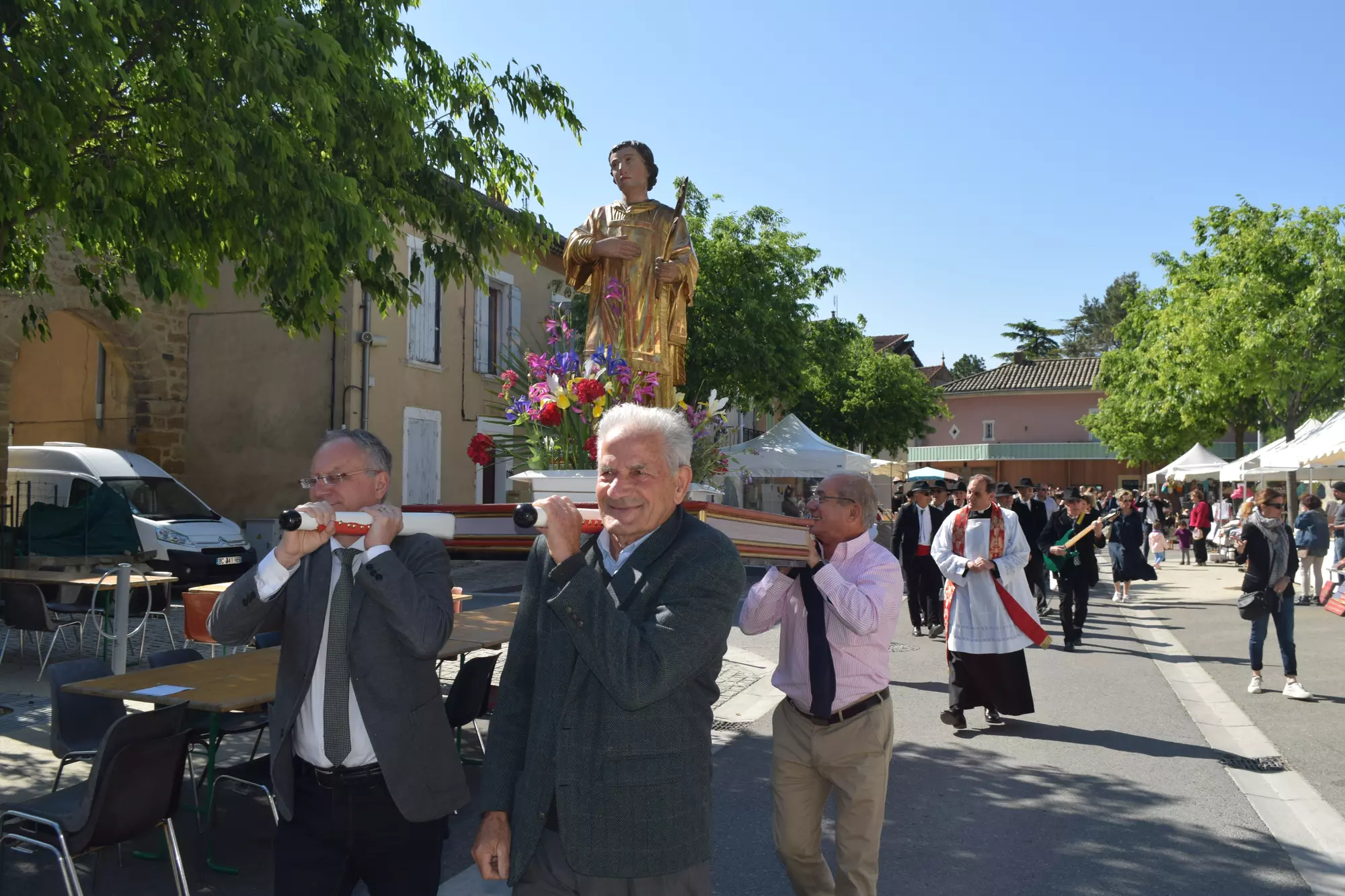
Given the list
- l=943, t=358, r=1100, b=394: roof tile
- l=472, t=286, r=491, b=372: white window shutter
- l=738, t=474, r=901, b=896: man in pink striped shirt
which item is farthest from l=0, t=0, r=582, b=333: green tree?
l=943, t=358, r=1100, b=394: roof tile

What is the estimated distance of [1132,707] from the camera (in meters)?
9.00

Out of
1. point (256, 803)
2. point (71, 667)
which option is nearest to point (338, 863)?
point (71, 667)

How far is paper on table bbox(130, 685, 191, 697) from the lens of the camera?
470 centimetres

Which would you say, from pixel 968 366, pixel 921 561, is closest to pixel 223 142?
pixel 921 561

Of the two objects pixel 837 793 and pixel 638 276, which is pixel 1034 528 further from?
pixel 837 793

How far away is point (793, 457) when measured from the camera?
22.7m

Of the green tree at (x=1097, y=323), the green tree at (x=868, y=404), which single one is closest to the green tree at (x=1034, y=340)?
the green tree at (x=1097, y=323)

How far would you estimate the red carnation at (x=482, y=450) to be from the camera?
5.06 m

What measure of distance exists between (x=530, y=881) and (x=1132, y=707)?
7.76 metres

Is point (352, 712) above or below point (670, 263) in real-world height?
below

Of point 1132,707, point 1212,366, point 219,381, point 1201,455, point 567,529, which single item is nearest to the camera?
point 567,529

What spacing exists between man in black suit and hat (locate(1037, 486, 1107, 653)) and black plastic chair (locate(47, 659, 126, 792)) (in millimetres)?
9558

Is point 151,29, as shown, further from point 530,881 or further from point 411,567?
point 530,881

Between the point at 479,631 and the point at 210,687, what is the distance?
1981mm
